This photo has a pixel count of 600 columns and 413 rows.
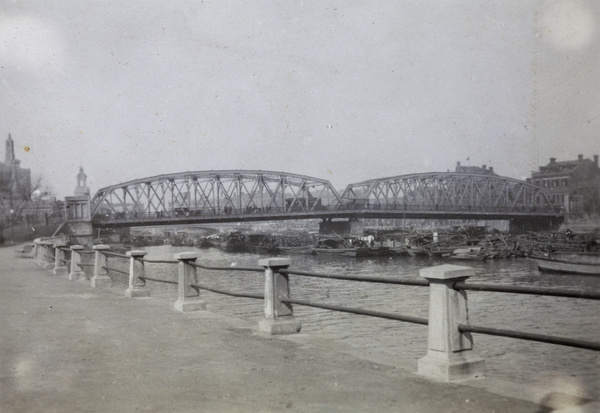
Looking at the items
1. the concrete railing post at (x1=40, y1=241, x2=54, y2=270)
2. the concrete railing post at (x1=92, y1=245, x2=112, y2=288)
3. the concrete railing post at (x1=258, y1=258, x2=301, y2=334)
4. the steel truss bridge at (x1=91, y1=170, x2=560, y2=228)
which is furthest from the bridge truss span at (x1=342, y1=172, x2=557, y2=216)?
the concrete railing post at (x1=258, y1=258, x2=301, y2=334)

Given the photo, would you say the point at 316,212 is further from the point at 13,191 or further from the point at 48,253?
the point at 48,253

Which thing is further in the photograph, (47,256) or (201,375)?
(47,256)

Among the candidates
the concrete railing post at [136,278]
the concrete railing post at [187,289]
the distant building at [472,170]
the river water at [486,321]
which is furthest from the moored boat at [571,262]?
the distant building at [472,170]

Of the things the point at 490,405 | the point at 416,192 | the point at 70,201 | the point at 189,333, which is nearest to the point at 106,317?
the point at 189,333

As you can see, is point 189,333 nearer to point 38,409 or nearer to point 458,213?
point 38,409

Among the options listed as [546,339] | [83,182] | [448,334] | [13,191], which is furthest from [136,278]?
[83,182]

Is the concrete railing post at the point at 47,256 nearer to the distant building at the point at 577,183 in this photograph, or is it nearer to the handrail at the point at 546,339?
the distant building at the point at 577,183

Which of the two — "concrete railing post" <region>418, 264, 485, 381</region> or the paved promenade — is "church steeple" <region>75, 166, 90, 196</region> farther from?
"concrete railing post" <region>418, 264, 485, 381</region>
